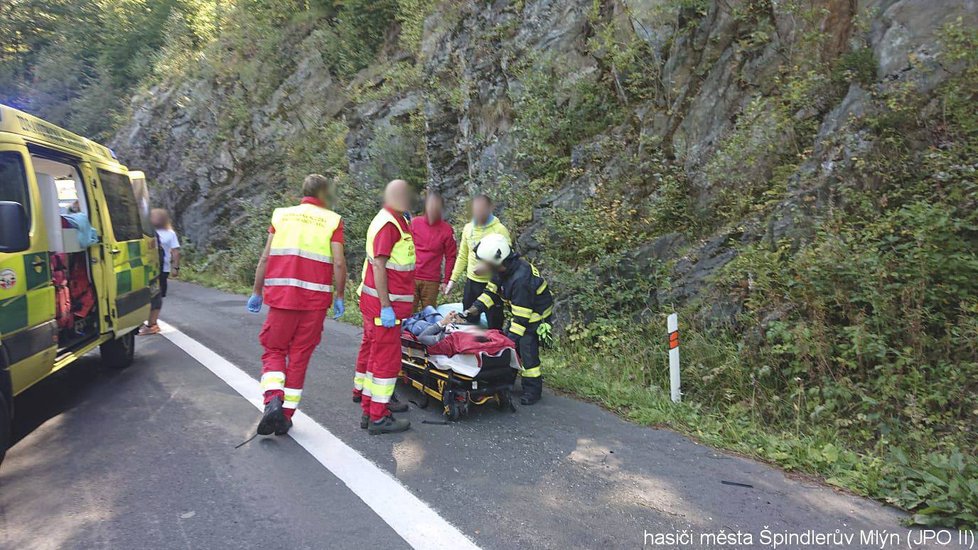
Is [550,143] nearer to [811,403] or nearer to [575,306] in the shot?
[575,306]

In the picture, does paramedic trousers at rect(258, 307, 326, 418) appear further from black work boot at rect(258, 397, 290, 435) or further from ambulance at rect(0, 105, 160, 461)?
ambulance at rect(0, 105, 160, 461)

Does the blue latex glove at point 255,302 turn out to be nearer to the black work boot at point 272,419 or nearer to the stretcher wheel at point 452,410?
the black work boot at point 272,419

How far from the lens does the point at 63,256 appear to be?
5.26 meters

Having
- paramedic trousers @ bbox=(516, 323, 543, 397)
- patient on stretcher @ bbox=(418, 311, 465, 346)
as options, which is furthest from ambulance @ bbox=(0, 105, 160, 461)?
paramedic trousers @ bbox=(516, 323, 543, 397)

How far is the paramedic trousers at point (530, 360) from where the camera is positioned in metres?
5.37

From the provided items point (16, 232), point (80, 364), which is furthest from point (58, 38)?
point (16, 232)

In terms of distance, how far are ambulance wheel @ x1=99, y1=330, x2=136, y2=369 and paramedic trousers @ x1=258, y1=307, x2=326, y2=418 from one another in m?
2.90

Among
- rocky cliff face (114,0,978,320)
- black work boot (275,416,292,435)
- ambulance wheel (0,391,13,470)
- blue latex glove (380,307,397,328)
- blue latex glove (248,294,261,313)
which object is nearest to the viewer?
ambulance wheel (0,391,13,470)

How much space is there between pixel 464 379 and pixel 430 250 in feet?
6.73

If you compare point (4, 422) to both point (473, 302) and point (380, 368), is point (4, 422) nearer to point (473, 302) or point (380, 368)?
point (380, 368)

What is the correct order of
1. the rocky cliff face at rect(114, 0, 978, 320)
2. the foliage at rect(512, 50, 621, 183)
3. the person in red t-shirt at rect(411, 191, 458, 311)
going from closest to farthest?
the rocky cliff face at rect(114, 0, 978, 320) < the person in red t-shirt at rect(411, 191, 458, 311) < the foliage at rect(512, 50, 621, 183)

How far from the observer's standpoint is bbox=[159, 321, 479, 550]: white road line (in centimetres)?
307

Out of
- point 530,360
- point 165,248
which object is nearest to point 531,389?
point 530,360

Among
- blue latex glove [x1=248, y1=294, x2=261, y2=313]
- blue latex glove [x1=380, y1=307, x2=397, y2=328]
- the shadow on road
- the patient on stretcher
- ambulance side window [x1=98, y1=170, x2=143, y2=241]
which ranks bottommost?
the shadow on road
